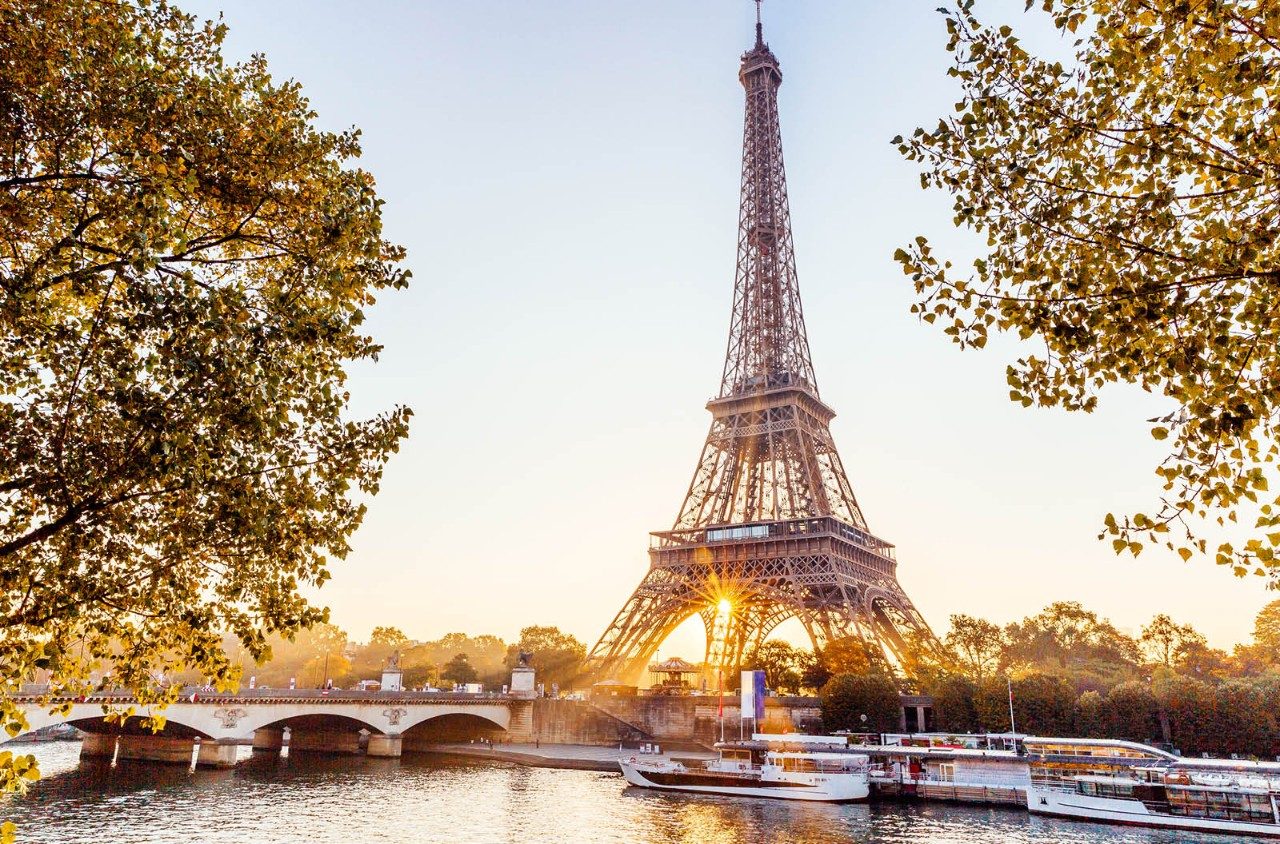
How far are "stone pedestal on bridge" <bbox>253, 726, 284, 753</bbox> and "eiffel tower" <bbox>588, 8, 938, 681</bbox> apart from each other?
28.4 meters

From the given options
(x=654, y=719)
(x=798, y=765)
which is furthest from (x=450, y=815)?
(x=654, y=719)

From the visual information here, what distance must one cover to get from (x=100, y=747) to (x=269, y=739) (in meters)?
15.7

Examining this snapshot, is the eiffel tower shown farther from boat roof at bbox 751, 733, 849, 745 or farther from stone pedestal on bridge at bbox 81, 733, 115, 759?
stone pedestal on bridge at bbox 81, 733, 115, 759

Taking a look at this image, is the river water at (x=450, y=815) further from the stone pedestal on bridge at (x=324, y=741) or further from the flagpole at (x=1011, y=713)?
the stone pedestal on bridge at (x=324, y=741)

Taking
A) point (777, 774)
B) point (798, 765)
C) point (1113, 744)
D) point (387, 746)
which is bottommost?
point (387, 746)

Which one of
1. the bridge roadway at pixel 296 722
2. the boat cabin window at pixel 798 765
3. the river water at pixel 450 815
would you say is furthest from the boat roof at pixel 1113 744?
the bridge roadway at pixel 296 722

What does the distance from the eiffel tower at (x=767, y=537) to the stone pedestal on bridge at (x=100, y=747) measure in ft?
120

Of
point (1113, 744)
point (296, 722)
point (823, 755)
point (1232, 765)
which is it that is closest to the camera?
point (1232, 765)

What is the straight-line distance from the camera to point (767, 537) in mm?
67938

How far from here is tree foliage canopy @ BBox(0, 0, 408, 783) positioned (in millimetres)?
8055

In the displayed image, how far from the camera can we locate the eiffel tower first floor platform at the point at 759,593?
64.1m

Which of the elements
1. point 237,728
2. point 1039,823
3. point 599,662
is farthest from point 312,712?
point 1039,823

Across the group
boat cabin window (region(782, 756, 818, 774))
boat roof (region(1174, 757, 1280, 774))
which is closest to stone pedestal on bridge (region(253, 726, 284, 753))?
boat cabin window (region(782, 756, 818, 774))

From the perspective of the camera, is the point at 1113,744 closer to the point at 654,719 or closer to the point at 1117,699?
the point at 1117,699
